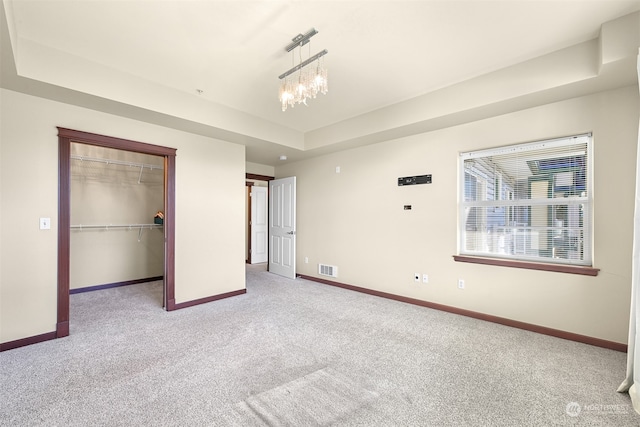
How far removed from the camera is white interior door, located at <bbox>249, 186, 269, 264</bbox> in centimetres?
738

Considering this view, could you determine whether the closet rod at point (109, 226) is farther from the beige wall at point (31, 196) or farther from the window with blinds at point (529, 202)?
the window with blinds at point (529, 202)

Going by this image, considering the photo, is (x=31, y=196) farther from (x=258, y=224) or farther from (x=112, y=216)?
(x=258, y=224)

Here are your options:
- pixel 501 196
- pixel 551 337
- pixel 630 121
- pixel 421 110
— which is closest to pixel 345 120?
pixel 421 110

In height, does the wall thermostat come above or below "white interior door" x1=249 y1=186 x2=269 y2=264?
above

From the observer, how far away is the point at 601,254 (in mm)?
2654

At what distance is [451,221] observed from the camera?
3600 millimetres

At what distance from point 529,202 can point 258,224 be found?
5.98 m

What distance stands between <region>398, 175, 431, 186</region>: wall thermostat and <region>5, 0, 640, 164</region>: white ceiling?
118 cm

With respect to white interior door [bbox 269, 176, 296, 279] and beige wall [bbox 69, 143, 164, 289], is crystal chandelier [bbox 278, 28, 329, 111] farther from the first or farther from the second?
beige wall [bbox 69, 143, 164, 289]

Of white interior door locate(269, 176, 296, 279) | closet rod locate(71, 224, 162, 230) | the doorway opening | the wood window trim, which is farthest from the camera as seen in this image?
the doorway opening

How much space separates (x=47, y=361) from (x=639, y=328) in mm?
4555

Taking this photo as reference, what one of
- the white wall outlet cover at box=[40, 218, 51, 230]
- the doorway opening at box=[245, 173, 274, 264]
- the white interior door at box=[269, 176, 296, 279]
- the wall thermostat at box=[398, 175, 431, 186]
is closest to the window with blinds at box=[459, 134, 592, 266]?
the wall thermostat at box=[398, 175, 431, 186]

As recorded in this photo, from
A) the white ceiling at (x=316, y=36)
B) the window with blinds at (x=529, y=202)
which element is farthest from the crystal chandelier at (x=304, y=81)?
the window with blinds at (x=529, y=202)

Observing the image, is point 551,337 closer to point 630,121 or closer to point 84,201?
point 630,121
